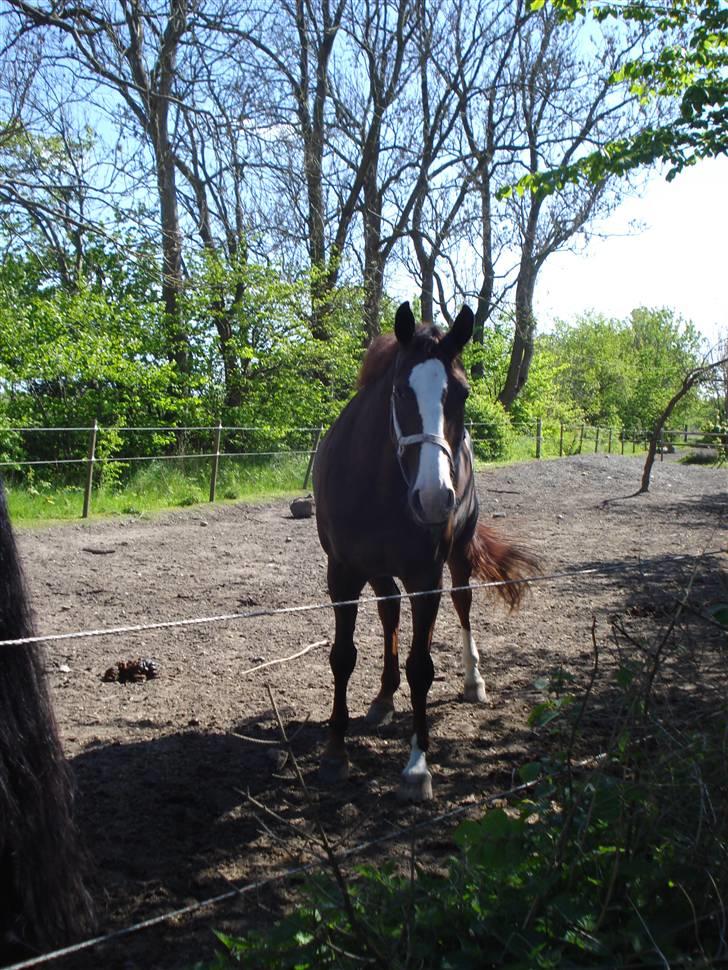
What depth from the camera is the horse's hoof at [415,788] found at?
364 centimetres

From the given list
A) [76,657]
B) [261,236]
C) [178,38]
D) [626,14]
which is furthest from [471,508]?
[261,236]

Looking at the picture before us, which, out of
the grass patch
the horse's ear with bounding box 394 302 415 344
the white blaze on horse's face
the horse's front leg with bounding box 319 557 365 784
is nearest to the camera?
the white blaze on horse's face

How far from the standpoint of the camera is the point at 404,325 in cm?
381

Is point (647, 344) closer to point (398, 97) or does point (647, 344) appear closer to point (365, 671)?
point (398, 97)

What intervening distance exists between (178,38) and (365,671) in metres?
9.94

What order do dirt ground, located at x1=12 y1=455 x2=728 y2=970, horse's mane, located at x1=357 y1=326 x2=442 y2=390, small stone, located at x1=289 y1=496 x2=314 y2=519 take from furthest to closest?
small stone, located at x1=289 y1=496 x2=314 y2=519 → horse's mane, located at x1=357 y1=326 x2=442 y2=390 → dirt ground, located at x1=12 y1=455 x2=728 y2=970

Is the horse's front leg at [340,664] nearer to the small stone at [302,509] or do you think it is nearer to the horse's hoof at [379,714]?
the horse's hoof at [379,714]

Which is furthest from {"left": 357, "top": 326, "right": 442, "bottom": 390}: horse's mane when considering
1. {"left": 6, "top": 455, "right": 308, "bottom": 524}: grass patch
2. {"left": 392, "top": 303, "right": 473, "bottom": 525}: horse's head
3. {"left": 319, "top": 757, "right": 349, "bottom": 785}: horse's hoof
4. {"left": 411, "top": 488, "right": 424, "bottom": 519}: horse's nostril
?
{"left": 6, "top": 455, "right": 308, "bottom": 524}: grass patch

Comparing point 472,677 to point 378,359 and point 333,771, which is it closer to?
point 333,771

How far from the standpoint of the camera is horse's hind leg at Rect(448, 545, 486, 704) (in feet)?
16.4

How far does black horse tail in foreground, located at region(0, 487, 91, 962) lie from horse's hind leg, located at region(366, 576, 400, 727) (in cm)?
237

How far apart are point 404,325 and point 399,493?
2.69 feet

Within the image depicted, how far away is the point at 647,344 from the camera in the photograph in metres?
54.6

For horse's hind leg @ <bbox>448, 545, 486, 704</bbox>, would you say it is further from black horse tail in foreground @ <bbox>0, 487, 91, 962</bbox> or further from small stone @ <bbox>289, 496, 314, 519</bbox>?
small stone @ <bbox>289, 496, 314, 519</bbox>
